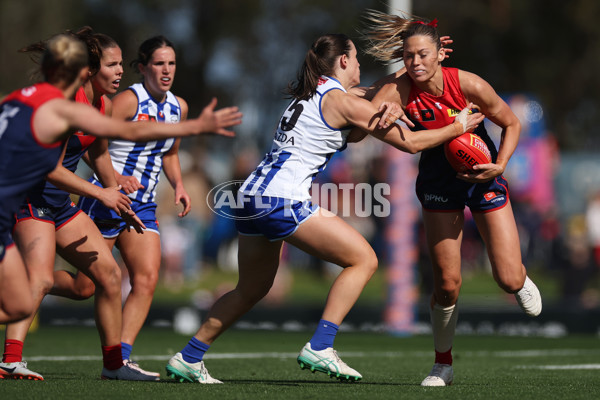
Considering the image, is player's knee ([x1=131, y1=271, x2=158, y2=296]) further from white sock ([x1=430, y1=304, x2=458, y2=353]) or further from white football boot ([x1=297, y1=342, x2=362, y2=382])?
white sock ([x1=430, y1=304, x2=458, y2=353])

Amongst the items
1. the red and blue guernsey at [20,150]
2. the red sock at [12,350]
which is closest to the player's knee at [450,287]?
the red and blue guernsey at [20,150]

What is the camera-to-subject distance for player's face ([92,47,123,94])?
692 centimetres

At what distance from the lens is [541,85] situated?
31656 millimetres

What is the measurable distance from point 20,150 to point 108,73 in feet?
5.30

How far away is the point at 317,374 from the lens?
784 centimetres

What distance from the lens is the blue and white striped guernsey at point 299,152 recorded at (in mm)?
6305

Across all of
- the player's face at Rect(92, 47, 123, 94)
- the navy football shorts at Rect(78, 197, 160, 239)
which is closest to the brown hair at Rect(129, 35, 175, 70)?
the player's face at Rect(92, 47, 123, 94)

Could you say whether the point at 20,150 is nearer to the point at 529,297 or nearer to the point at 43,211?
the point at 43,211

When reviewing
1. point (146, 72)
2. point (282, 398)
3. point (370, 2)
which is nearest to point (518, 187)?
point (370, 2)

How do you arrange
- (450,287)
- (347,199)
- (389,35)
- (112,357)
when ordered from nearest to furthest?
1. (112,357)
2. (450,287)
3. (389,35)
4. (347,199)

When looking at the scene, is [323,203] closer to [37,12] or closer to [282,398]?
[282,398]

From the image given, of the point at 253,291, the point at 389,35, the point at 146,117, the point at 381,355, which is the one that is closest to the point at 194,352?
the point at 253,291

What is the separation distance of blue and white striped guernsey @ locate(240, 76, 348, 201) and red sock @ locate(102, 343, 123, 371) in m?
1.54

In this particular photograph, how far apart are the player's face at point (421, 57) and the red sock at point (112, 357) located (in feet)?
9.60
